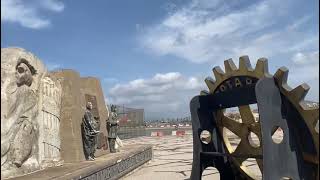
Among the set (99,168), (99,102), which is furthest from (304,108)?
(99,102)

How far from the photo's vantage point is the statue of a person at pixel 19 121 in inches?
309

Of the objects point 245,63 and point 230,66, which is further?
point 230,66

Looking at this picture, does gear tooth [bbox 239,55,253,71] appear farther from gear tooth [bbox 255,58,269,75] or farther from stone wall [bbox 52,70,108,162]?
stone wall [bbox 52,70,108,162]

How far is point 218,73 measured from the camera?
23.8 feet

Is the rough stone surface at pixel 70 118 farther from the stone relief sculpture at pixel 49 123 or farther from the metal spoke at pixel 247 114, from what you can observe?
the metal spoke at pixel 247 114

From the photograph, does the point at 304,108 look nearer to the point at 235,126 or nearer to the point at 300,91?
the point at 300,91

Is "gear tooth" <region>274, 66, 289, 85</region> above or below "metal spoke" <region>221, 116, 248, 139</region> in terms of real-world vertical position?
above

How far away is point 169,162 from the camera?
15078 mm

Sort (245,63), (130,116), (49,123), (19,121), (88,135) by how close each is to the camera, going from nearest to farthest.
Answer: (245,63)
(19,121)
(49,123)
(88,135)
(130,116)

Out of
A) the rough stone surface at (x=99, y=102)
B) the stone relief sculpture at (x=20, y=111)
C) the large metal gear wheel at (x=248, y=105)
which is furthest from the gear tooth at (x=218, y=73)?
the rough stone surface at (x=99, y=102)

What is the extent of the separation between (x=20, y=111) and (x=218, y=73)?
3.92m

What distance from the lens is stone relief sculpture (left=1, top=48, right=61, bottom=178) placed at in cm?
781

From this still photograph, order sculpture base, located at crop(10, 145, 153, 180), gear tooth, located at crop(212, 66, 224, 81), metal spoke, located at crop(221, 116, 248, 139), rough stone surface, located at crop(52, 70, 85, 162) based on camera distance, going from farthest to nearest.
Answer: rough stone surface, located at crop(52, 70, 85, 162)
sculpture base, located at crop(10, 145, 153, 180)
metal spoke, located at crop(221, 116, 248, 139)
gear tooth, located at crop(212, 66, 224, 81)

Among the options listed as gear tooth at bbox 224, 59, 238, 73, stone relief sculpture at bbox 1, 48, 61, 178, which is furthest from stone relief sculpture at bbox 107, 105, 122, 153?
gear tooth at bbox 224, 59, 238, 73
